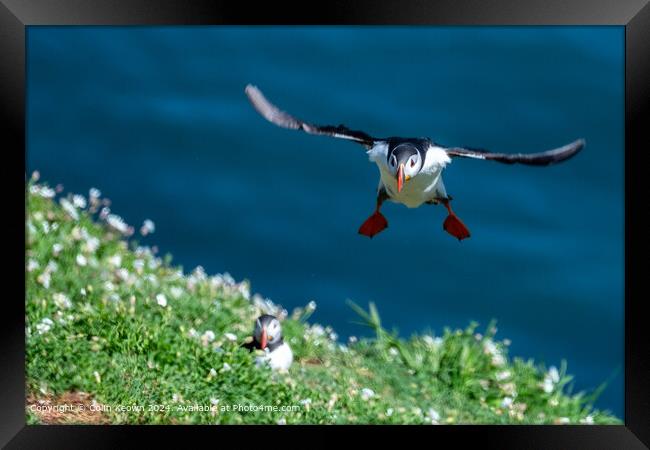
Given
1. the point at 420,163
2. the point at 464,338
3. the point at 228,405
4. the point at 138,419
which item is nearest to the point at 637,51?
the point at 420,163

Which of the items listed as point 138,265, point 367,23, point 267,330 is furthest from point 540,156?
point 138,265

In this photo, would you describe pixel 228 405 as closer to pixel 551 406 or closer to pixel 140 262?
pixel 140 262

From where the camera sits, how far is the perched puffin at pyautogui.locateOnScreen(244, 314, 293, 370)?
6.53 meters

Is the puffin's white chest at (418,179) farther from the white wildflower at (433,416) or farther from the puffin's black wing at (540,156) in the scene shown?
the white wildflower at (433,416)

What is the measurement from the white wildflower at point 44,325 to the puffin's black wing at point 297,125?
5.44 feet

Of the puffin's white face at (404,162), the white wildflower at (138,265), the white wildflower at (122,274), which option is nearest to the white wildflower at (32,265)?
the white wildflower at (122,274)

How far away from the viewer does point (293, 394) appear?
6.22 meters

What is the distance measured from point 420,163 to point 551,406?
1.72 meters

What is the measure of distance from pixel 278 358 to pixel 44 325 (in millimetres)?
1321

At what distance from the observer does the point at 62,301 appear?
6652 mm

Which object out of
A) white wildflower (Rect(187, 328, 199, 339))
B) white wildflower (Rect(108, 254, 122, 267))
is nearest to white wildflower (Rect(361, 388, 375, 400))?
white wildflower (Rect(187, 328, 199, 339))

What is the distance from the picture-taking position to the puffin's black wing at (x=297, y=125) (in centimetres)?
624

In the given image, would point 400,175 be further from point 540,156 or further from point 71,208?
point 71,208

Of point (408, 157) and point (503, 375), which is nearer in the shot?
point (408, 157)
